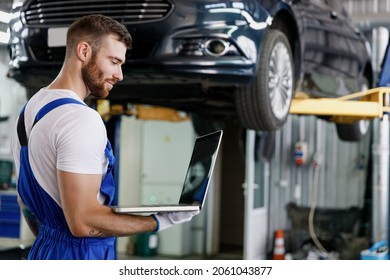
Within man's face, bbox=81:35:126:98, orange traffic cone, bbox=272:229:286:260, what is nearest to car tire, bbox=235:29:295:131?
man's face, bbox=81:35:126:98

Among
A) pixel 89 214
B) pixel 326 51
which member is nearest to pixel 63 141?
pixel 89 214

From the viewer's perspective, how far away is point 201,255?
6371 mm

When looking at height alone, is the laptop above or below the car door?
below

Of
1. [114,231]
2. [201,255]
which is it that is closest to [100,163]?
[114,231]

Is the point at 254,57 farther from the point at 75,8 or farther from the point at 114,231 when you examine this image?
the point at 114,231

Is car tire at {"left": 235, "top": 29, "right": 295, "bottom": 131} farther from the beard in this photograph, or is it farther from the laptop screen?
the beard

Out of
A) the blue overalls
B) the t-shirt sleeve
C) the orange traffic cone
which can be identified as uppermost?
the t-shirt sleeve

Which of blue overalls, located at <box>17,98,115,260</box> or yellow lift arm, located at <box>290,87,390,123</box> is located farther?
yellow lift arm, located at <box>290,87,390,123</box>

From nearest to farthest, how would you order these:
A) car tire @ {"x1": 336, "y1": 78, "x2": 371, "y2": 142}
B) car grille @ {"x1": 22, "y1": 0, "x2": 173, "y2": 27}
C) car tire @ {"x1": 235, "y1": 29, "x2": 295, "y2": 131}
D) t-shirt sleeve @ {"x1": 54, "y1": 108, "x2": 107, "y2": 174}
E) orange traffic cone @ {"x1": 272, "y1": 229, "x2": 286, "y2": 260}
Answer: t-shirt sleeve @ {"x1": 54, "y1": 108, "x2": 107, "y2": 174}, car grille @ {"x1": 22, "y1": 0, "x2": 173, "y2": 27}, car tire @ {"x1": 235, "y1": 29, "x2": 295, "y2": 131}, car tire @ {"x1": 336, "y1": 78, "x2": 371, "y2": 142}, orange traffic cone @ {"x1": 272, "y1": 229, "x2": 286, "y2": 260}

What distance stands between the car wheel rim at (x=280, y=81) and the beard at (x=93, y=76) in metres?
1.11

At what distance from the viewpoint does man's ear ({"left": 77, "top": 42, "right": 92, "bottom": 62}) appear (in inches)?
66.6

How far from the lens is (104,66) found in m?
1.72

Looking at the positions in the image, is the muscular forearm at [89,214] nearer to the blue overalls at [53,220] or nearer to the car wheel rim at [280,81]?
the blue overalls at [53,220]

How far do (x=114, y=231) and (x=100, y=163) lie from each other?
0.18m
